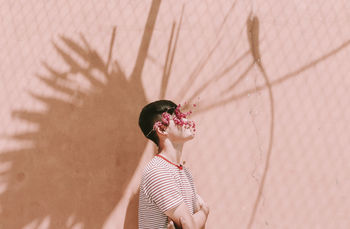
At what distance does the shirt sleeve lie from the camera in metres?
1.72

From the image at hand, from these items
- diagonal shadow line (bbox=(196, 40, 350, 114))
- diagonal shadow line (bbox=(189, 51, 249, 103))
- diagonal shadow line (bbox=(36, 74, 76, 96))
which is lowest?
diagonal shadow line (bbox=(196, 40, 350, 114))

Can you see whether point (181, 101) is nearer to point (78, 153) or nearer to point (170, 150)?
point (170, 150)

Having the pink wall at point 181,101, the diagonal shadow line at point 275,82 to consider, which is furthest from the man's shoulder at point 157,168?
the diagonal shadow line at point 275,82

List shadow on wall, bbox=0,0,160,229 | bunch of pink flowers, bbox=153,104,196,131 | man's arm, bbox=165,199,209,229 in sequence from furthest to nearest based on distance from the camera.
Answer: shadow on wall, bbox=0,0,160,229 < bunch of pink flowers, bbox=153,104,196,131 < man's arm, bbox=165,199,209,229

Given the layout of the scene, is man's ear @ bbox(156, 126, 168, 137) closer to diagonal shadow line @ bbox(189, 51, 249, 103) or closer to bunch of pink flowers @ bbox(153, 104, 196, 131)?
bunch of pink flowers @ bbox(153, 104, 196, 131)

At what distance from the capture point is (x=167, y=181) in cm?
Result: 175

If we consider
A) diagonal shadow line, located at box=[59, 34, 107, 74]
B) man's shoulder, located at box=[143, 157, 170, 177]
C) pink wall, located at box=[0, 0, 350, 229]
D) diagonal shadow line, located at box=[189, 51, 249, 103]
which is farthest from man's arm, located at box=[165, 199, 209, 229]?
diagonal shadow line, located at box=[59, 34, 107, 74]

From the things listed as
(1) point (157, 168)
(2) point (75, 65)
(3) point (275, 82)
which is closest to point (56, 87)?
(2) point (75, 65)

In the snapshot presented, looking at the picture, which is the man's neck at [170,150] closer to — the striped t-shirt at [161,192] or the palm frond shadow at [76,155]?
the striped t-shirt at [161,192]

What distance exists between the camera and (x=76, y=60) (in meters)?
2.44

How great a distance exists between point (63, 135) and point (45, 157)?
21cm

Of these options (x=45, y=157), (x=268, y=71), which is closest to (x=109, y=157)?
(x=45, y=157)

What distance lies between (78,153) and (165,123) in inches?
33.4

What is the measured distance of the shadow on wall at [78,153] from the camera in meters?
2.34
